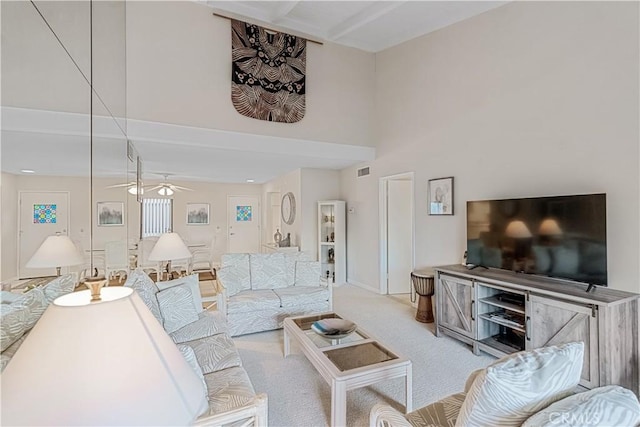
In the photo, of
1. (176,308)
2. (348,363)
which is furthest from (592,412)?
(176,308)

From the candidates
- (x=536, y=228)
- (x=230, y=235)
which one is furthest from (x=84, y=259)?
(x=230, y=235)

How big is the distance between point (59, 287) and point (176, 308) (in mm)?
1409

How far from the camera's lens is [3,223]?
0.94m

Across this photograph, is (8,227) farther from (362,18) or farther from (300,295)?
(362,18)

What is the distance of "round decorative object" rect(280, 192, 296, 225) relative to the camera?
6.53 metres

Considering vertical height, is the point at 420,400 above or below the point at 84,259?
below

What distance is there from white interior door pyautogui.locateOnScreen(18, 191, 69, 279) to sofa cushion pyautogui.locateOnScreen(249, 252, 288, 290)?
274cm

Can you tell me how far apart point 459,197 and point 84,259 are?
12.5ft

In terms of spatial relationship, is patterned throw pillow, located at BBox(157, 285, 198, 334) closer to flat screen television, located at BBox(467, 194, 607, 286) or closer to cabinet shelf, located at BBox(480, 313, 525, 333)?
cabinet shelf, located at BBox(480, 313, 525, 333)

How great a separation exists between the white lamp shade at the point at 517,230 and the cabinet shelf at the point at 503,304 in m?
0.65

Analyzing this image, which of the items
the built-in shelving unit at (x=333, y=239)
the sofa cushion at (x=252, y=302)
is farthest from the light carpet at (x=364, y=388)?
the built-in shelving unit at (x=333, y=239)

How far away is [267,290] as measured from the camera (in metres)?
3.92

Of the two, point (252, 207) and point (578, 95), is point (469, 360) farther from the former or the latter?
point (252, 207)

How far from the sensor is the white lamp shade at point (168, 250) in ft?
12.1
